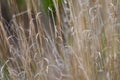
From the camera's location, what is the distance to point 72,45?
1681 mm

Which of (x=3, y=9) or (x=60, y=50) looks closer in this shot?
(x=60, y=50)

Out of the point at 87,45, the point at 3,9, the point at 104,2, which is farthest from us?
the point at 3,9

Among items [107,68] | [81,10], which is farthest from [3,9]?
[107,68]

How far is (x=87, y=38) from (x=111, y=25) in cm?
15

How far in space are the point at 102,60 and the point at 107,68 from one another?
0.22 feet

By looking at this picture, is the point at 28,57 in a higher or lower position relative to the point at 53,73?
higher

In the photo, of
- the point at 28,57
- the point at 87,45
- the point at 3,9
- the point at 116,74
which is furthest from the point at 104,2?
the point at 3,9

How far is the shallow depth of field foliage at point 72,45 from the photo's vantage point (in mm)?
1577

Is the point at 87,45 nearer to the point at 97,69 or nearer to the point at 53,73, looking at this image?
the point at 97,69

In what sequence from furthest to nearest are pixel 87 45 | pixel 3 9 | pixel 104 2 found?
1. pixel 3 9
2. pixel 104 2
3. pixel 87 45

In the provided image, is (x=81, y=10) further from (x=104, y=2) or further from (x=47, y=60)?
(x=47, y=60)

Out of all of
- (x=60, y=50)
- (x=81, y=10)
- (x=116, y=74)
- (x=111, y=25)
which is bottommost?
(x=116, y=74)

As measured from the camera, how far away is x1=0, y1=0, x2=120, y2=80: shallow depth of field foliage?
1.58m

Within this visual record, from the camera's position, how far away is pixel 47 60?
1.71m
